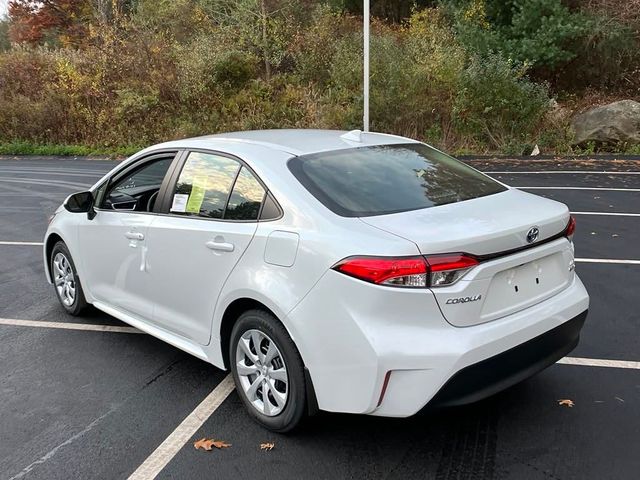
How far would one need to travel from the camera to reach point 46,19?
117ft

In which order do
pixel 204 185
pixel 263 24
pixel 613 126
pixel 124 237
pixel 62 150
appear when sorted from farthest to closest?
1. pixel 263 24
2. pixel 62 150
3. pixel 613 126
4. pixel 124 237
5. pixel 204 185

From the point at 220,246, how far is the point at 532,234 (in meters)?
1.69

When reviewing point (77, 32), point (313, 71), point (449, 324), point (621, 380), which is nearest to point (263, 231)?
point (449, 324)

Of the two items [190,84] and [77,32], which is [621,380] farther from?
[77,32]

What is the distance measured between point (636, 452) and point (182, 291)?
2.66 m

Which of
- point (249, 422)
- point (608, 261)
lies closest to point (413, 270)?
point (249, 422)

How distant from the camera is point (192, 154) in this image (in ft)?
13.1

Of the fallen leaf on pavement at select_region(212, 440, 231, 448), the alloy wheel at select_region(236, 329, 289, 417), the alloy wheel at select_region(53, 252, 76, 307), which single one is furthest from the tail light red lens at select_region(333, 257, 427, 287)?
the alloy wheel at select_region(53, 252, 76, 307)

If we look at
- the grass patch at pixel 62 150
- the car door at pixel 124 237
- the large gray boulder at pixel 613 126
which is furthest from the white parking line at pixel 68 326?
the grass patch at pixel 62 150

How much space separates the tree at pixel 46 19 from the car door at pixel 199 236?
111 feet

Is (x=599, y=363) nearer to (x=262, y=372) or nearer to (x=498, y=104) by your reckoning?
(x=262, y=372)

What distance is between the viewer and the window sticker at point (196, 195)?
3785mm

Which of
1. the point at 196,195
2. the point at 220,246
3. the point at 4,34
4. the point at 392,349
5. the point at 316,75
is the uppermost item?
the point at 4,34

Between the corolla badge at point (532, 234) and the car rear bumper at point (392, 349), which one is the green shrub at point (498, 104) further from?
the car rear bumper at point (392, 349)
